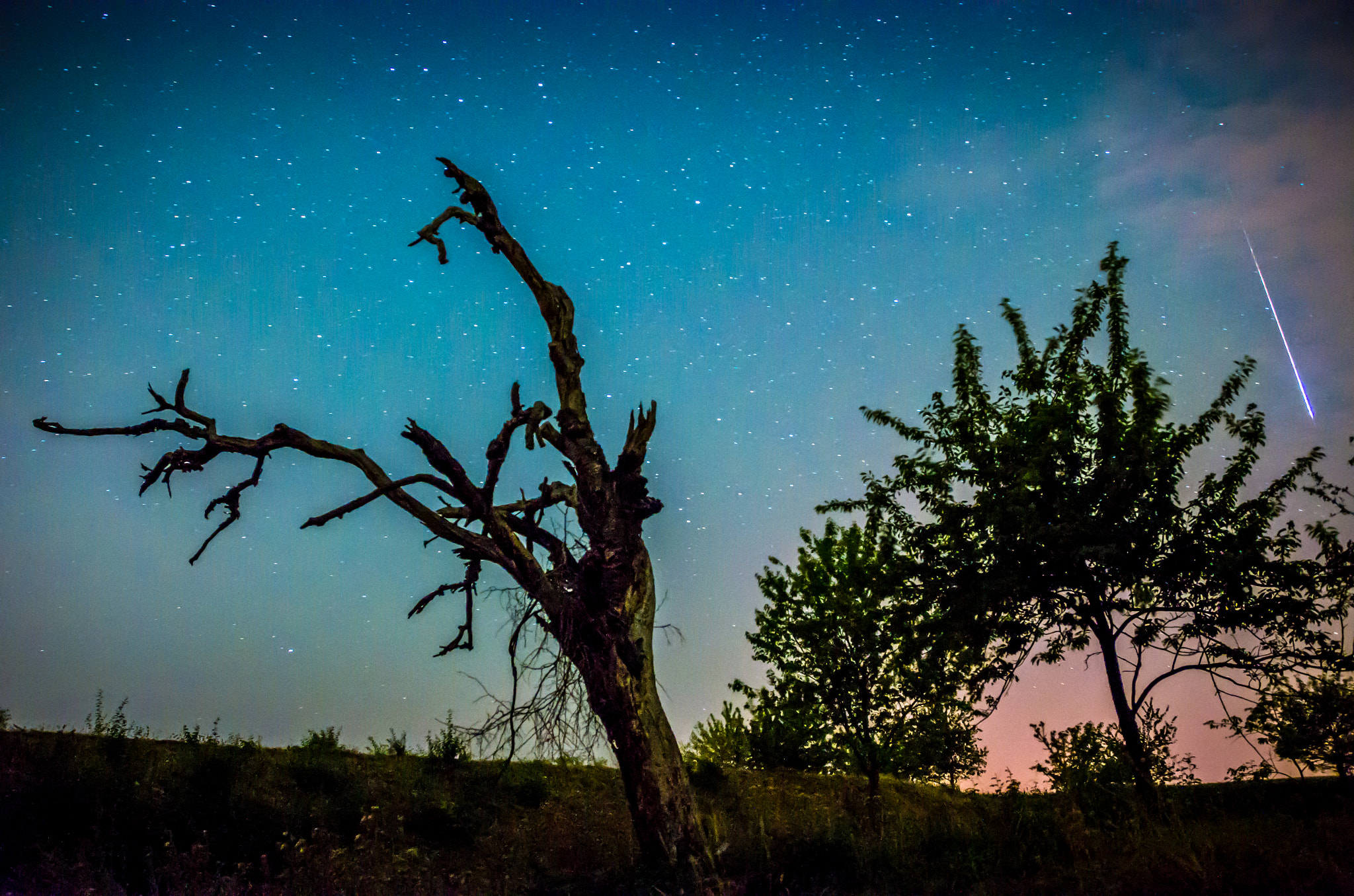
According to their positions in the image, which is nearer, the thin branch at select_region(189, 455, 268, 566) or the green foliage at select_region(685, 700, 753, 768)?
the thin branch at select_region(189, 455, 268, 566)

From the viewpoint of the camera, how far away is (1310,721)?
1204 centimetres

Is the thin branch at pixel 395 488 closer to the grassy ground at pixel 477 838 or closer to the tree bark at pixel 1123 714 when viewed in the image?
the grassy ground at pixel 477 838

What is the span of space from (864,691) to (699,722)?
15717mm

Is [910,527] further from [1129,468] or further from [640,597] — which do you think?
[640,597]

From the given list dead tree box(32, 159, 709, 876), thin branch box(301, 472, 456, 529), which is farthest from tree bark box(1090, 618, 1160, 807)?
thin branch box(301, 472, 456, 529)

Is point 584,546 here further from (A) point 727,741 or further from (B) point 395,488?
(A) point 727,741

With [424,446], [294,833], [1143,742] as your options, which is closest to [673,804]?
[424,446]

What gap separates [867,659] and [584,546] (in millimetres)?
9676

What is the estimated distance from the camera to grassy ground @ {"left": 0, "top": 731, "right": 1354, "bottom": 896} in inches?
290

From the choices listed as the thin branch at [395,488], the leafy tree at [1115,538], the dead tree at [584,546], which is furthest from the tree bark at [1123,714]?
the thin branch at [395,488]

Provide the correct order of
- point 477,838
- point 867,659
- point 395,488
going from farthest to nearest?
point 867,659 < point 477,838 < point 395,488

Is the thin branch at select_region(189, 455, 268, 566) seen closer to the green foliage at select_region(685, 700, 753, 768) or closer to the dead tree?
the dead tree

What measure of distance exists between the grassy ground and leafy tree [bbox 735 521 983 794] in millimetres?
1806

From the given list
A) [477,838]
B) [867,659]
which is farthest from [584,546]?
[867,659]
